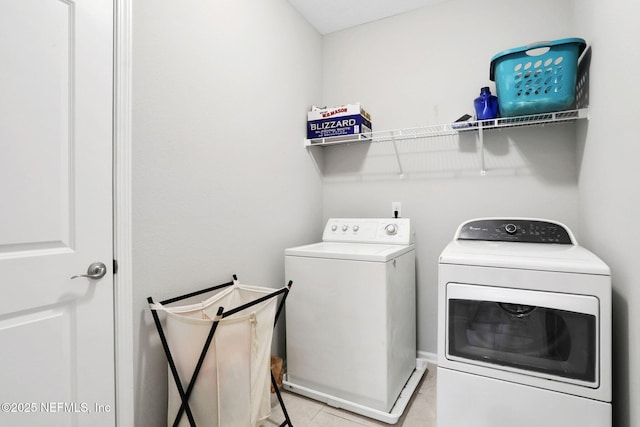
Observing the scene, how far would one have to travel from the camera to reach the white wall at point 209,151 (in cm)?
133

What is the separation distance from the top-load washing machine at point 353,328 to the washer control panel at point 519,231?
44 cm

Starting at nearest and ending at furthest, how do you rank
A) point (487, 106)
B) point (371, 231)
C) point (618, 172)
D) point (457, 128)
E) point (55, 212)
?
point (55, 212) → point (618, 172) → point (487, 106) → point (457, 128) → point (371, 231)

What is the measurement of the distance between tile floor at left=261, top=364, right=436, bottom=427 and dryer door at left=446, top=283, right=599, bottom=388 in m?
0.66

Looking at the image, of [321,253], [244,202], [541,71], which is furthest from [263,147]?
[541,71]

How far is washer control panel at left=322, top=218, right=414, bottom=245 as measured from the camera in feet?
6.85

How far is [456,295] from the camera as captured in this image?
1294 millimetres

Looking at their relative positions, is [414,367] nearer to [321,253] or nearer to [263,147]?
[321,253]

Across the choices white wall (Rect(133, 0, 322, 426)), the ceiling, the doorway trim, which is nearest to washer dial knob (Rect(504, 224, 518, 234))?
white wall (Rect(133, 0, 322, 426))

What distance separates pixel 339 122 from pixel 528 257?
155 centimetres

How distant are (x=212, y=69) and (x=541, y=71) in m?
1.72

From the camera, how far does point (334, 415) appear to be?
1.74m

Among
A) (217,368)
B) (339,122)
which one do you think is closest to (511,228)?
(339,122)

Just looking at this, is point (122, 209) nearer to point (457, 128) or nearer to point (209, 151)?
point (209, 151)

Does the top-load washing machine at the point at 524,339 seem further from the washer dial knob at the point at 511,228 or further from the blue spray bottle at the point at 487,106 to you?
the blue spray bottle at the point at 487,106
